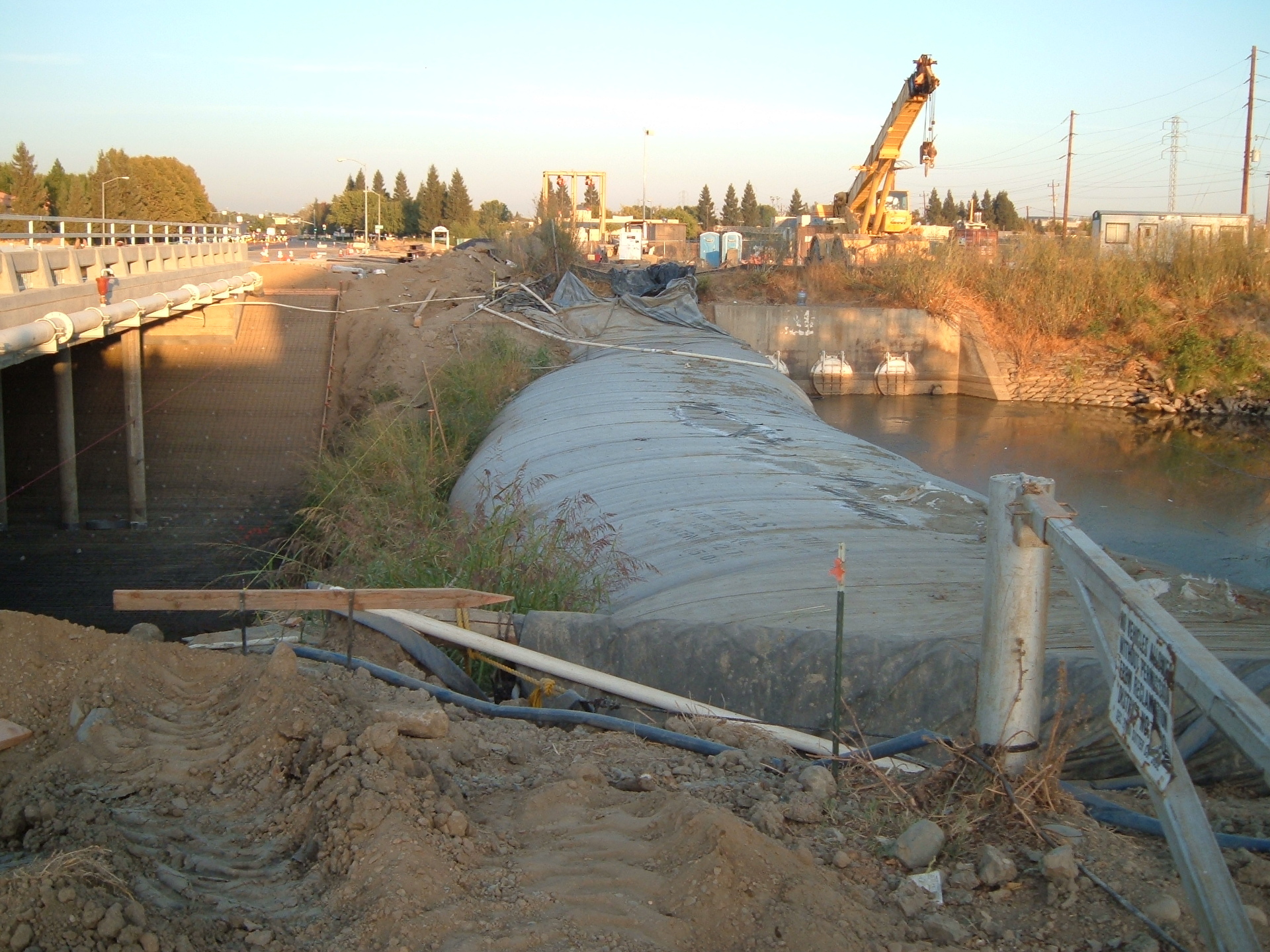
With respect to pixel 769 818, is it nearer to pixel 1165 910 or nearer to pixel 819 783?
pixel 819 783

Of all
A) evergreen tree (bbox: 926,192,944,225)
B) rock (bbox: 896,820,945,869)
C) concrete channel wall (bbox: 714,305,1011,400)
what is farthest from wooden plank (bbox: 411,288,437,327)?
evergreen tree (bbox: 926,192,944,225)

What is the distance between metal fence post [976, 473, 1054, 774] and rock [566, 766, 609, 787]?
3.61ft

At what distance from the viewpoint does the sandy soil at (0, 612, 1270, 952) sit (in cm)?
230

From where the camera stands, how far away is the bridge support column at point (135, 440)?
18.6 meters

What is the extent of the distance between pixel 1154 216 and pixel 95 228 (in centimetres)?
3481

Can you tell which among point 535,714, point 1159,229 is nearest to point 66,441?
point 535,714

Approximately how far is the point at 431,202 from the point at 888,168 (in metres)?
56.8

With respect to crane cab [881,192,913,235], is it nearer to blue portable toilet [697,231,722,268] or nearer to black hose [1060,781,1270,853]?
blue portable toilet [697,231,722,268]

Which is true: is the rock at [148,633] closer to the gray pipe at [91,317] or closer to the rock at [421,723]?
the rock at [421,723]

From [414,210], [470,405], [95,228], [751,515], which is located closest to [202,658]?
[751,515]

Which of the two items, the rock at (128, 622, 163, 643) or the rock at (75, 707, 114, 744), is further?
the rock at (128, 622, 163, 643)

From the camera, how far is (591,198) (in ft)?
195

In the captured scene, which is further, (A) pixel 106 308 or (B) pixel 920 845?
(A) pixel 106 308

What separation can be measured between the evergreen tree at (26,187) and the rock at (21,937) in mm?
48214
